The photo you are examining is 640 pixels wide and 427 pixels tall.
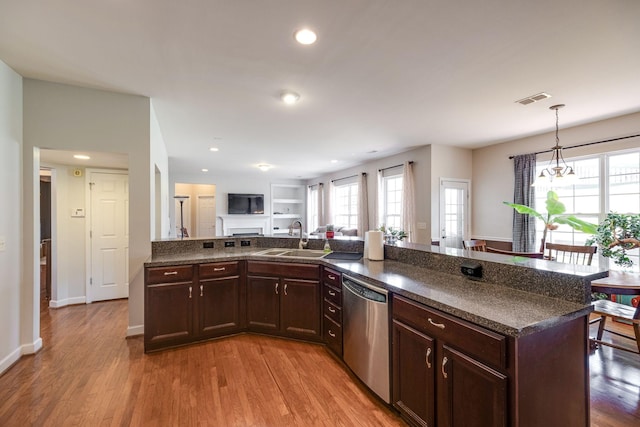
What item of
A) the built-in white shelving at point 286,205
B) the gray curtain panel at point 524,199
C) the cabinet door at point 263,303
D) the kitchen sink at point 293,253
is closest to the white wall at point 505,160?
the gray curtain panel at point 524,199

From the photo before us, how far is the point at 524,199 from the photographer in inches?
Result: 187

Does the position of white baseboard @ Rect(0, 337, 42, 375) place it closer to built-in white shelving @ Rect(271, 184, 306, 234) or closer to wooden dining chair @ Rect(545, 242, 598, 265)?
wooden dining chair @ Rect(545, 242, 598, 265)

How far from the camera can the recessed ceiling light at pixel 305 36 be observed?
2010 mm

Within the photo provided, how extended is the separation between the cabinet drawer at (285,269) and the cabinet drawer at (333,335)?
0.46 metres

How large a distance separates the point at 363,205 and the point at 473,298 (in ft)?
17.7

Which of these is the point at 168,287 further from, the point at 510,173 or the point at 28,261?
the point at 510,173

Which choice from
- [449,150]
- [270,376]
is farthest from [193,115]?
[449,150]

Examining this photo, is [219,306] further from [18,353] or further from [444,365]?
[444,365]

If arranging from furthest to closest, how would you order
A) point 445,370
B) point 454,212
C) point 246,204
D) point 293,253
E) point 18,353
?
1. point 246,204
2. point 454,212
3. point 293,253
4. point 18,353
5. point 445,370

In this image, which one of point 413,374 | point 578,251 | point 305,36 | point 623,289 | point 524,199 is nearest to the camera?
point 413,374

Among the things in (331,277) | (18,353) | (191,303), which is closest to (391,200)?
(331,277)

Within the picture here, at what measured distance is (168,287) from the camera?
9.14 feet

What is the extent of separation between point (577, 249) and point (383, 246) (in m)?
2.42

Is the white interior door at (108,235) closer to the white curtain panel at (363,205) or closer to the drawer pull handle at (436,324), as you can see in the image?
the drawer pull handle at (436,324)
